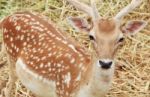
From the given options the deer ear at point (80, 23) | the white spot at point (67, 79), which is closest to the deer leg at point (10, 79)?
the white spot at point (67, 79)

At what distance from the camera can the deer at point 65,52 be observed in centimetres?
338

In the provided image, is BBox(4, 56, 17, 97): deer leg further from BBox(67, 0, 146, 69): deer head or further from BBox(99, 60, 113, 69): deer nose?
BBox(99, 60, 113, 69): deer nose

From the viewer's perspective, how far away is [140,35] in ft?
18.4

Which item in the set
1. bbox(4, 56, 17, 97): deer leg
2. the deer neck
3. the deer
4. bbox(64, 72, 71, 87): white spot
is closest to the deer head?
the deer

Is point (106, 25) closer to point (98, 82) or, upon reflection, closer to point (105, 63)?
point (105, 63)

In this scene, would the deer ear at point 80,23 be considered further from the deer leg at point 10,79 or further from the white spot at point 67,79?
the deer leg at point 10,79

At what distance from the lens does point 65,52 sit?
393 centimetres

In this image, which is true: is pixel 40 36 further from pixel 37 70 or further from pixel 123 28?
pixel 123 28

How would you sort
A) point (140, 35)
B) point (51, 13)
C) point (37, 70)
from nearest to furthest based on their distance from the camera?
point (37, 70), point (140, 35), point (51, 13)

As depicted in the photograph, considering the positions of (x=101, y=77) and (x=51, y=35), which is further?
(x=51, y=35)

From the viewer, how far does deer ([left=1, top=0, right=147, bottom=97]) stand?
338 cm

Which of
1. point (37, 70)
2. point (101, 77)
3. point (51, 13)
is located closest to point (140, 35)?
point (51, 13)

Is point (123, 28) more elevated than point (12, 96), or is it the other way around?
point (123, 28)

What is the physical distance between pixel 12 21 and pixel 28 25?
7.2 inches
